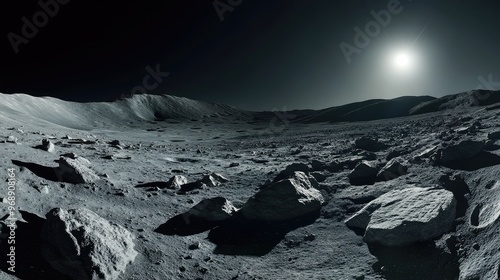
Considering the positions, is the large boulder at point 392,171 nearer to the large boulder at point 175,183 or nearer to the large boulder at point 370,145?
the large boulder at point 370,145

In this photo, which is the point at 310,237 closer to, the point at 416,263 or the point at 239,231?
the point at 239,231

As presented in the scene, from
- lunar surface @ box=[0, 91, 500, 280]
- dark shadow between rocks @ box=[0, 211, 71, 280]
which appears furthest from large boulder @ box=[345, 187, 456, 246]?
dark shadow between rocks @ box=[0, 211, 71, 280]

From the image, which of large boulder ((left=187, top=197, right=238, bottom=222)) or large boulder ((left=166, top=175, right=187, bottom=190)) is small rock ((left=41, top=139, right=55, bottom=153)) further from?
large boulder ((left=187, top=197, right=238, bottom=222))

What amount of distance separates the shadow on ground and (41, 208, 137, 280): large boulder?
126 centimetres

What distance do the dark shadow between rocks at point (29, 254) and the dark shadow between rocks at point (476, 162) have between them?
8.93m

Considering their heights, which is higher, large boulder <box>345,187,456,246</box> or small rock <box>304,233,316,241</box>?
large boulder <box>345,187,456,246</box>

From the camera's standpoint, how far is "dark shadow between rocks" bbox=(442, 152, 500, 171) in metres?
7.82

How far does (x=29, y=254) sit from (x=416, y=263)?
6237mm

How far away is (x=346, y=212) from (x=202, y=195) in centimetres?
384

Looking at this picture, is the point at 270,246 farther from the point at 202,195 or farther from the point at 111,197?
the point at 111,197

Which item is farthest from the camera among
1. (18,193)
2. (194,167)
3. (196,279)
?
(194,167)

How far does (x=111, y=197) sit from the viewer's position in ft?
25.3

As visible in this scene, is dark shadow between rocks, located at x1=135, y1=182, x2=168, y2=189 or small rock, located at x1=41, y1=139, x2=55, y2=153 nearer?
dark shadow between rocks, located at x1=135, y1=182, x2=168, y2=189

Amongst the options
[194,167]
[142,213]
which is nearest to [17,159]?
[142,213]
